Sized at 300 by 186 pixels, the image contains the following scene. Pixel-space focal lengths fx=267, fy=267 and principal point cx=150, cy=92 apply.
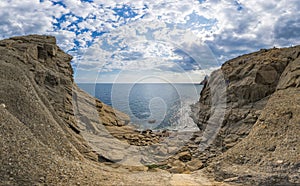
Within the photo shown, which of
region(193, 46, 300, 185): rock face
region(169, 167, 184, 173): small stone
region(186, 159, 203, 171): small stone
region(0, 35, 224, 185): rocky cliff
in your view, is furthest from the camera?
region(186, 159, 203, 171): small stone

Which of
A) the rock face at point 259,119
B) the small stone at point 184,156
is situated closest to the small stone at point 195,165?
the rock face at point 259,119

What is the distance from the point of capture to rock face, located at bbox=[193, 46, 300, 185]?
11.1 metres

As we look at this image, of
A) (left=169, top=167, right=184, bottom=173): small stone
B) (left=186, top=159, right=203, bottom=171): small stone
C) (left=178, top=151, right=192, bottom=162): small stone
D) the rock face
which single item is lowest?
(left=178, top=151, right=192, bottom=162): small stone

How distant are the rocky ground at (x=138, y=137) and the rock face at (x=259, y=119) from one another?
2.1 inches

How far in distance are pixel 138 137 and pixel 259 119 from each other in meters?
13.2

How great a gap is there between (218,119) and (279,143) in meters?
10.3

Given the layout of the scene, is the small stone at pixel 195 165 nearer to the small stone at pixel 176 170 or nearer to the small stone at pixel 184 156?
the small stone at pixel 176 170

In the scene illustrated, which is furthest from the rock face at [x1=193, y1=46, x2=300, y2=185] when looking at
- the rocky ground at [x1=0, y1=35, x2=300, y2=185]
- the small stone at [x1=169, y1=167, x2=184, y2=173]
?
the small stone at [x1=169, y1=167, x2=184, y2=173]

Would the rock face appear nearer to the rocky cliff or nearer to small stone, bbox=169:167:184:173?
the rocky cliff

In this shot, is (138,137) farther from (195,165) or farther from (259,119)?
(259,119)

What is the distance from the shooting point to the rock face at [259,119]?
1112 cm

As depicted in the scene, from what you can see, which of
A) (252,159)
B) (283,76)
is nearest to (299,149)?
(252,159)

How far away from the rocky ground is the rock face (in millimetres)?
54

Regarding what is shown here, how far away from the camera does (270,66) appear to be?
20031 millimetres
